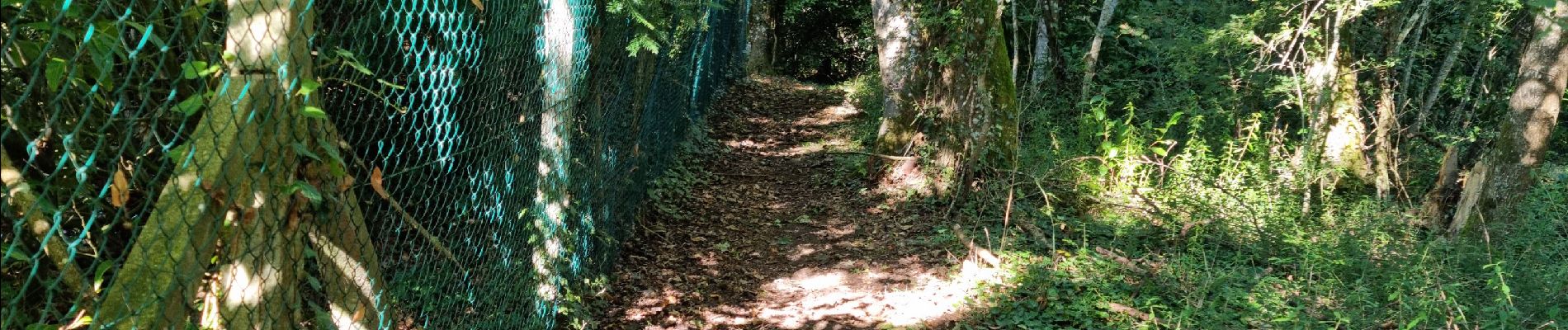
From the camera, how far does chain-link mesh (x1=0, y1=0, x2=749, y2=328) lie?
1743 millimetres

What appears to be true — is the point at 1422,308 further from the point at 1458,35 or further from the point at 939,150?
the point at 1458,35

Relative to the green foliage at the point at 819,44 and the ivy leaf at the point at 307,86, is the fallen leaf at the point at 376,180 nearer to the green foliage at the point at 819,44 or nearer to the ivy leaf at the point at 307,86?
the ivy leaf at the point at 307,86

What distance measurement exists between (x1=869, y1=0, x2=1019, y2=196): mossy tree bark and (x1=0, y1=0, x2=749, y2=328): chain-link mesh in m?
3.62

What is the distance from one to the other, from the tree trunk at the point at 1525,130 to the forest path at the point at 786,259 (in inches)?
163

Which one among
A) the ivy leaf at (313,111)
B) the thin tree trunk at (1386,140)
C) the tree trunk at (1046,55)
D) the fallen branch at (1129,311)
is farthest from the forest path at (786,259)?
the thin tree trunk at (1386,140)

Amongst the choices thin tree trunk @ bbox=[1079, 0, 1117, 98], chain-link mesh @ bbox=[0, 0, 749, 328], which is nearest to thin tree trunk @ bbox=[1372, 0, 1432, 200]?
thin tree trunk @ bbox=[1079, 0, 1117, 98]

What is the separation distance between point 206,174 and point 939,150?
6.04 metres

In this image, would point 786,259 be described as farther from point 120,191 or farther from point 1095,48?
point 1095,48

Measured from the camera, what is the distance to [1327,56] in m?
8.16

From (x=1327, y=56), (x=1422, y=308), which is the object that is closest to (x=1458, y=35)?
(x=1327, y=56)

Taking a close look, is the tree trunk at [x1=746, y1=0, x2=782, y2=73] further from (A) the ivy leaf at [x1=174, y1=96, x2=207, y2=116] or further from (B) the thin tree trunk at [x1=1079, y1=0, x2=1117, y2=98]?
(A) the ivy leaf at [x1=174, y1=96, x2=207, y2=116]

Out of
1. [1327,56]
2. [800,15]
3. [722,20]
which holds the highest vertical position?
[800,15]

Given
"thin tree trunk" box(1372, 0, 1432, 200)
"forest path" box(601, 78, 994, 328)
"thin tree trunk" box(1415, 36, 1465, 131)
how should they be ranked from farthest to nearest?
"thin tree trunk" box(1415, 36, 1465, 131), "thin tree trunk" box(1372, 0, 1432, 200), "forest path" box(601, 78, 994, 328)

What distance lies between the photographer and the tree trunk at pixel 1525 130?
6.52 meters
